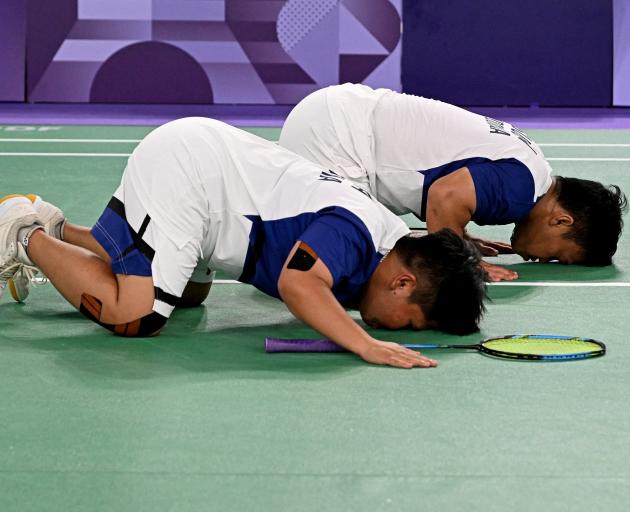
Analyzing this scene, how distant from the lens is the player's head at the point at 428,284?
14.2ft

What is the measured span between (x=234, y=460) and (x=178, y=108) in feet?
28.5

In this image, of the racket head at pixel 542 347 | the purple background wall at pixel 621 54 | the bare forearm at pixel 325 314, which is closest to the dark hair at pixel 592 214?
the racket head at pixel 542 347

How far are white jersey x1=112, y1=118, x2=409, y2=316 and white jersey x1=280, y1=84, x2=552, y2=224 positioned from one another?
3.18ft

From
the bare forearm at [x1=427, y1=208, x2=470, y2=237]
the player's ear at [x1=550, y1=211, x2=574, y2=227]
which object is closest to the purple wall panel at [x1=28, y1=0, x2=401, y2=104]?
the player's ear at [x1=550, y1=211, x2=574, y2=227]

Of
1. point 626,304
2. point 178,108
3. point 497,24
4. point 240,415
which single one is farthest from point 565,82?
point 240,415

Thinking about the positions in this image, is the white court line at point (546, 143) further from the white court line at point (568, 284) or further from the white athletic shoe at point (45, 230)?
the white athletic shoe at point (45, 230)

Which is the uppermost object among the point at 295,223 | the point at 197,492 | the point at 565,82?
the point at 565,82

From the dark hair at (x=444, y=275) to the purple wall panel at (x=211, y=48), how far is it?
24.3ft

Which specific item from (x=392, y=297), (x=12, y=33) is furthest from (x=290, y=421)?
(x=12, y=33)

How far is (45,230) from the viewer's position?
518cm

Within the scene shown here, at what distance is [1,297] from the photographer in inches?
205

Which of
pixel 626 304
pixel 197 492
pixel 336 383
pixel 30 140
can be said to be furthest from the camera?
pixel 30 140

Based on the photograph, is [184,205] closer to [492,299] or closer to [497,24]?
[492,299]

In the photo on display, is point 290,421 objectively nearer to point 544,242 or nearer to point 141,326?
point 141,326
